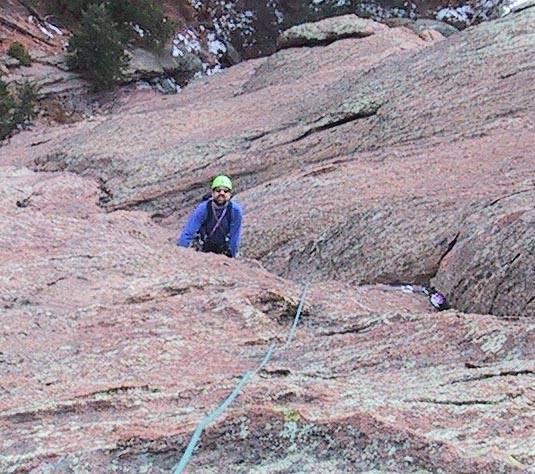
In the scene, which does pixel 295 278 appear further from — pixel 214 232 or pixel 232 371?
pixel 232 371

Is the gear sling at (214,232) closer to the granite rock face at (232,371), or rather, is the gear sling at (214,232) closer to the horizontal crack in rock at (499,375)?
the granite rock face at (232,371)

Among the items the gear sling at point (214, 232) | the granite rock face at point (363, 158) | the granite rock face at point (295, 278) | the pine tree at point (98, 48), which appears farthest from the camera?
the pine tree at point (98, 48)

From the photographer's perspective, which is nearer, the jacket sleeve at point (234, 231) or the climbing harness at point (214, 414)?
the climbing harness at point (214, 414)

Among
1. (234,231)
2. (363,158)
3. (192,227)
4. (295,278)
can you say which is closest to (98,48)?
(363,158)

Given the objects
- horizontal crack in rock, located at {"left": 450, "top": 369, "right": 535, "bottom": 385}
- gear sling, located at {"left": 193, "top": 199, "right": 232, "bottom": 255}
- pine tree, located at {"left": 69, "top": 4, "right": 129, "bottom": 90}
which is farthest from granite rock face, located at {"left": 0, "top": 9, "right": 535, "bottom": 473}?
pine tree, located at {"left": 69, "top": 4, "right": 129, "bottom": 90}

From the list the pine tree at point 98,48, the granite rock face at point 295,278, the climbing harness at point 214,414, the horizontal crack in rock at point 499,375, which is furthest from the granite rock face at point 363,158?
the pine tree at point 98,48

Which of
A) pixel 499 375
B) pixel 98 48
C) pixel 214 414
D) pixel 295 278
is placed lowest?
pixel 295 278

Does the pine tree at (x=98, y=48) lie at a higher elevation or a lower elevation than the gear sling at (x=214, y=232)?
higher

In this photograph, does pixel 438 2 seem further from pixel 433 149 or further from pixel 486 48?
pixel 433 149

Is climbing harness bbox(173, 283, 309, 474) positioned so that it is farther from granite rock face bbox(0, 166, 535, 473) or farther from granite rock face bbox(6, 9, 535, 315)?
granite rock face bbox(6, 9, 535, 315)

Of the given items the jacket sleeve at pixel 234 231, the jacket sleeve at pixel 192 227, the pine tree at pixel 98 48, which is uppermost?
the pine tree at pixel 98 48

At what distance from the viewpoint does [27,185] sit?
14.4 m

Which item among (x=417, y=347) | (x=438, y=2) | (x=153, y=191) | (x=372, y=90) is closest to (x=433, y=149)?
(x=372, y=90)

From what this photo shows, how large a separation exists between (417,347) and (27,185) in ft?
33.1
